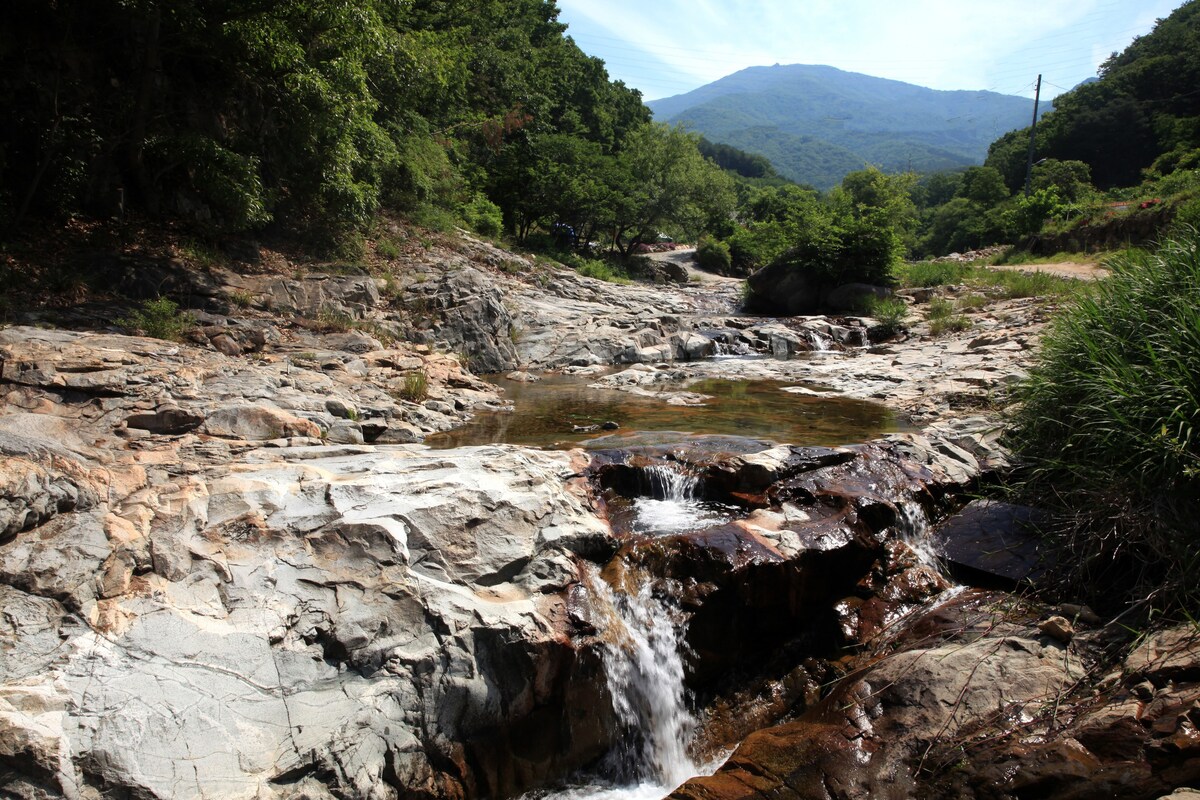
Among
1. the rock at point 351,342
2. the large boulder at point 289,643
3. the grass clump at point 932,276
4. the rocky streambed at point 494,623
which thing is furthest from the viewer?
the grass clump at point 932,276

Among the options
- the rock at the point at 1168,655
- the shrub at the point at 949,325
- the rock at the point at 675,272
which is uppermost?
the rock at the point at 675,272

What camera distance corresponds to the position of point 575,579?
4656 mm

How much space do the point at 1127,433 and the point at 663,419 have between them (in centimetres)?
575

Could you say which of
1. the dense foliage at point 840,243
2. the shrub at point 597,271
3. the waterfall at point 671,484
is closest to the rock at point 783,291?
the dense foliage at point 840,243

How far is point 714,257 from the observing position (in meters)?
42.2

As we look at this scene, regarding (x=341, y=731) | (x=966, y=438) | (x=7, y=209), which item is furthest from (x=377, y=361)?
(x=966, y=438)

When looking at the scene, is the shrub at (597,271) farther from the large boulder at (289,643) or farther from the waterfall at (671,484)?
the large boulder at (289,643)

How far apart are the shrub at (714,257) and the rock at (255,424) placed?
1489 inches

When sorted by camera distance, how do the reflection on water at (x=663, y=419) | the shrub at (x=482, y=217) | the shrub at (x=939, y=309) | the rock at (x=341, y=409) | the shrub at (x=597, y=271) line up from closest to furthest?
the rock at (x=341, y=409), the reflection on water at (x=663, y=419), the shrub at (x=939, y=309), the shrub at (x=482, y=217), the shrub at (x=597, y=271)

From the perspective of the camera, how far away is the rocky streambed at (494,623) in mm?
3111

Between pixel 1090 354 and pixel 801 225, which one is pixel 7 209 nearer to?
pixel 1090 354

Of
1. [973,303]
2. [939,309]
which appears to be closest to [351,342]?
[939,309]

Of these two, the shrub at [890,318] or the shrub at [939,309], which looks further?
the shrub at [890,318]

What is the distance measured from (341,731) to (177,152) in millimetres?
11155
